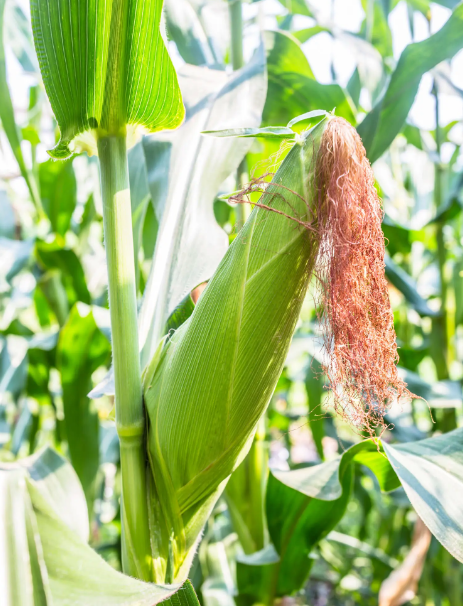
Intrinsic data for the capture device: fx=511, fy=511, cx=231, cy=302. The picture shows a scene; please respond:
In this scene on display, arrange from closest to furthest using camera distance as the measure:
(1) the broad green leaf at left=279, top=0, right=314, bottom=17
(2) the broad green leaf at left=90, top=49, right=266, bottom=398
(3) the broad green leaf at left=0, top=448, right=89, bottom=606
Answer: (3) the broad green leaf at left=0, top=448, right=89, bottom=606 < (2) the broad green leaf at left=90, top=49, right=266, bottom=398 < (1) the broad green leaf at left=279, top=0, right=314, bottom=17

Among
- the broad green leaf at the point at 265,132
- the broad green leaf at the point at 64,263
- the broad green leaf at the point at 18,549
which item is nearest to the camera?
the broad green leaf at the point at 18,549

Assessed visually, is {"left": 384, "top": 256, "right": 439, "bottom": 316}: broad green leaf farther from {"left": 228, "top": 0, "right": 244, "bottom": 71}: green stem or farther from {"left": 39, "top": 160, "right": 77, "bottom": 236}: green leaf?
{"left": 39, "top": 160, "right": 77, "bottom": 236}: green leaf

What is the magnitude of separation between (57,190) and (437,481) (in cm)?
99

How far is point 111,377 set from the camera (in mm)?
457

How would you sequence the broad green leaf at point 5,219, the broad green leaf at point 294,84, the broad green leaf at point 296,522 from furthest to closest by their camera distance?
the broad green leaf at point 5,219 → the broad green leaf at point 294,84 → the broad green leaf at point 296,522

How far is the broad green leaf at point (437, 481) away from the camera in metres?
0.36

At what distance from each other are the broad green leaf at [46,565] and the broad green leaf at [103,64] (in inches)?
9.9

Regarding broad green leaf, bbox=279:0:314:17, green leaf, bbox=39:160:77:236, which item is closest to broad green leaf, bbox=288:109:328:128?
green leaf, bbox=39:160:77:236

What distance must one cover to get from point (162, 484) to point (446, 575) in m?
0.90

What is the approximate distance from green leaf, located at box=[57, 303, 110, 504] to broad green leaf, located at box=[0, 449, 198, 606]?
20.2 inches

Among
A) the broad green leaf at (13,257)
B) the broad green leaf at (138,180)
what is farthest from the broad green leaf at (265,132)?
the broad green leaf at (13,257)

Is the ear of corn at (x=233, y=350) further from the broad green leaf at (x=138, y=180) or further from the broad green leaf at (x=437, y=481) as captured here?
the broad green leaf at (x=138, y=180)

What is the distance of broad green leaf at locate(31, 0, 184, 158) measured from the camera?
0.34 metres

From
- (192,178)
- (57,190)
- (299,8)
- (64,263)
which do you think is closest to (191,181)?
(192,178)
